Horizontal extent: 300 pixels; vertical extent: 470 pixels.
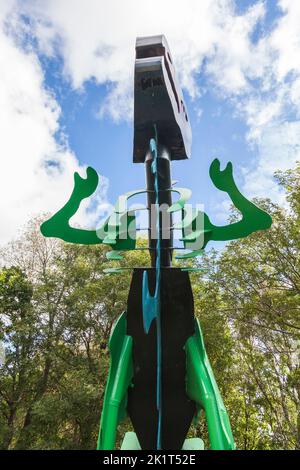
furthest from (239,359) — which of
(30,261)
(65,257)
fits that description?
(30,261)

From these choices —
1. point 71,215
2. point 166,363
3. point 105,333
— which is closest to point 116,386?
point 166,363

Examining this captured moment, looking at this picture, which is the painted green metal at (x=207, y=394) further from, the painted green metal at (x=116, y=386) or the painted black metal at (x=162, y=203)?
the painted black metal at (x=162, y=203)

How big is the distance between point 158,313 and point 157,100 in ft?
8.11

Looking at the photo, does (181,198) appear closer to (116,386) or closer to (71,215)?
(71,215)

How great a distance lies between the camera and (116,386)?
3684 mm

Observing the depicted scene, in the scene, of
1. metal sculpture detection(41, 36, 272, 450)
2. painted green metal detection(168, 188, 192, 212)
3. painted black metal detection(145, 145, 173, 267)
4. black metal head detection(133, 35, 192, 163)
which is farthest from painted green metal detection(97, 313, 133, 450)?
black metal head detection(133, 35, 192, 163)

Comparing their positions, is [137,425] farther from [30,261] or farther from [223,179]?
[30,261]

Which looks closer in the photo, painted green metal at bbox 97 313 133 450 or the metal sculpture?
painted green metal at bbox 97 313 133 450

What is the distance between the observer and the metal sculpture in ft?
12.1

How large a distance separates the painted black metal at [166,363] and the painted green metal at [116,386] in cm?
8

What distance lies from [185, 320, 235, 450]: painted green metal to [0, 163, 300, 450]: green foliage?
4.85 metres

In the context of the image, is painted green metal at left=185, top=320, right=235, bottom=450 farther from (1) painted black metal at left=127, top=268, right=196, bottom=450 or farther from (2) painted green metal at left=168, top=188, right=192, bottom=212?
(2) painted green metal at left=168, top=188, right=192, bottom=212

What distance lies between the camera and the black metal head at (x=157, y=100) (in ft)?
13.9

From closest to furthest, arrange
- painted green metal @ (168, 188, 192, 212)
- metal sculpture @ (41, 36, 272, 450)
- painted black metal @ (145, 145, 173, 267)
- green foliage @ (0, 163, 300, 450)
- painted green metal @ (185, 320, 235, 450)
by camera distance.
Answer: painted green metal @ (185, 320, 235, 450), metal sculpture @ (41, 36, 272, 450), painted green metal @ (168, 188, 192, 212), painted black metal @ (145, 145, 173, 267), green foliage @ (0, 163, 300, 450)
